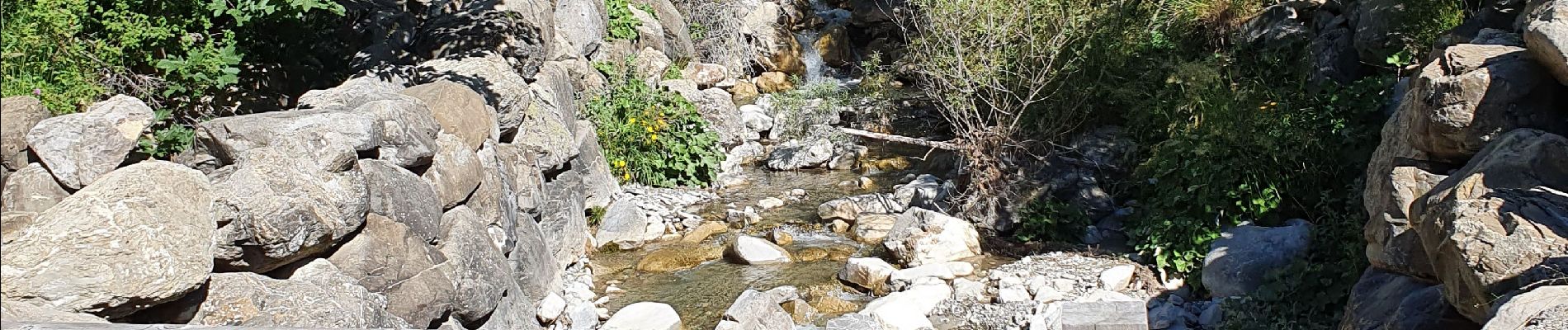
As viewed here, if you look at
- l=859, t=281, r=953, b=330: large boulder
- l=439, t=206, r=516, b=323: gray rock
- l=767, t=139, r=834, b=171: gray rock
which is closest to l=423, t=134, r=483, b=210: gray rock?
l=439, t=206, r=516, b=323: gray rock

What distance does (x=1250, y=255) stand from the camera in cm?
732

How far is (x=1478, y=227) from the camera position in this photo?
4418 millimetres

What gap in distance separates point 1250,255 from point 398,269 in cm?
544

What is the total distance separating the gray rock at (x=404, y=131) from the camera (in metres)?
5.55

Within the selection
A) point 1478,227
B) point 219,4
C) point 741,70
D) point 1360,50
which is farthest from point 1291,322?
point 741,70

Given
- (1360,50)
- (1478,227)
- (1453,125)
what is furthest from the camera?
(1360,50)

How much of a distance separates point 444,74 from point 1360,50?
691cm

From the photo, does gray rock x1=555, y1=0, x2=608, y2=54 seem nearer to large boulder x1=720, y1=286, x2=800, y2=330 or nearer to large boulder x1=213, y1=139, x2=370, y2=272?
large boulder x1=720, y1=286, x2=800, y2=330

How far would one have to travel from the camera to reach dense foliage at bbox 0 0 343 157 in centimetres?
506

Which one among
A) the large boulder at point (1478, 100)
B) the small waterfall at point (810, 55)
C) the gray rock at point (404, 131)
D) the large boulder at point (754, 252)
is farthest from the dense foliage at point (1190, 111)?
the small waterfall at point (810, 55)

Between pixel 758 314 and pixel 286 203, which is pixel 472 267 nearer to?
pixel 286 203

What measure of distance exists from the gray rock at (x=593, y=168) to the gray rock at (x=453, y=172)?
2.54 metres

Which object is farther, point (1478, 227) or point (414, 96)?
point (414, 96)

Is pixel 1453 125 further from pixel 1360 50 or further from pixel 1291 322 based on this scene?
pixel 1360 50
